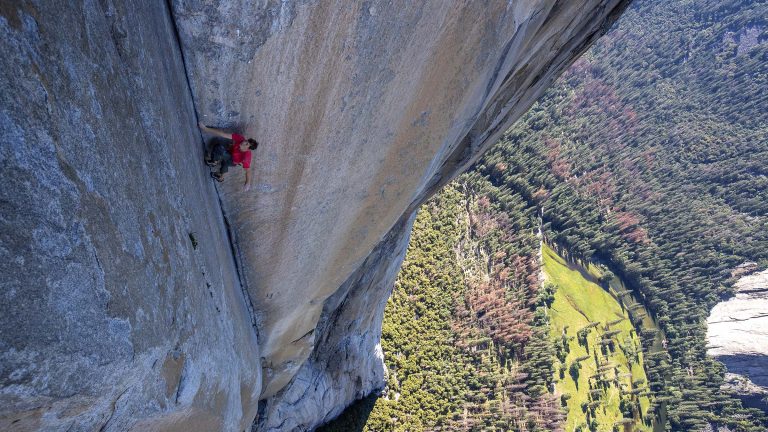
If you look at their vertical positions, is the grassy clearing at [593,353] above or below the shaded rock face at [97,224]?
above

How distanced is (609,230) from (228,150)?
45.8 metres

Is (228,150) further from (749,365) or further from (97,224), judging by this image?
(749,365)

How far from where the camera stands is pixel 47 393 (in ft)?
7.87

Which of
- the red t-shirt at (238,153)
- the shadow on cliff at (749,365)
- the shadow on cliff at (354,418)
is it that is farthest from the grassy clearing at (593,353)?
the red t-shirt at (238,153)

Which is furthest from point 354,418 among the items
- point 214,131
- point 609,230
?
point 609,230

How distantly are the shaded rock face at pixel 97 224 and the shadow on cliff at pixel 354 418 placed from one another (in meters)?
13.2

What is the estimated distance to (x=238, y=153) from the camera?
5.44 m

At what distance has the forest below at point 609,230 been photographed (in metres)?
22.9

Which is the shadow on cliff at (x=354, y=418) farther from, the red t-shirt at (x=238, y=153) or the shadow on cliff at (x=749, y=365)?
the shadow on cliff at (x=749, y=365)

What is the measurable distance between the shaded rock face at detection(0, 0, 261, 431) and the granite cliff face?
0.02 metres

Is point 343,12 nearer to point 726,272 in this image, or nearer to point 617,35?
point 726,272

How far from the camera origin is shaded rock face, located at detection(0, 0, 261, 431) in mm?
2229

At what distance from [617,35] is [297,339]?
81526mm

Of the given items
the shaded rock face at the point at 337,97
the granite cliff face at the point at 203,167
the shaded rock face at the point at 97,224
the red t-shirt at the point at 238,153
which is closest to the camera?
the shaded rock face at the point at 97,224
